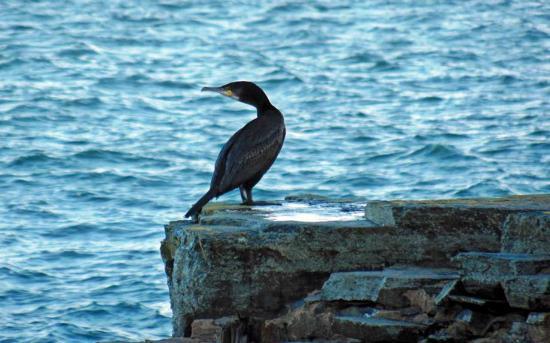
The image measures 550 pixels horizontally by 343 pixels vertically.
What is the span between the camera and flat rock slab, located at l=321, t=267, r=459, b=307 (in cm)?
648

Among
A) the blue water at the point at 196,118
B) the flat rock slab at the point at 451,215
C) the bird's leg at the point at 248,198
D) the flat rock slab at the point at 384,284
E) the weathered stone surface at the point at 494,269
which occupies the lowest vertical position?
the blue water at the point at 196,118

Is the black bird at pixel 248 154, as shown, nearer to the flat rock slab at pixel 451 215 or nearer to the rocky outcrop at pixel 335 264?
the rocky outcrop at pixel 335 264

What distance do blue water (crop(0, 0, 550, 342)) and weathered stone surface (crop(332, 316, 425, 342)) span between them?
4.34 m

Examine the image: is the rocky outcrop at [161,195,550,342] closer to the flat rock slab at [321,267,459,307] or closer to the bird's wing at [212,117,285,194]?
the flat rock slab at [321,267,459,307]

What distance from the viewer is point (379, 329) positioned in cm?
626

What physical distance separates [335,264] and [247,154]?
5.63 feet

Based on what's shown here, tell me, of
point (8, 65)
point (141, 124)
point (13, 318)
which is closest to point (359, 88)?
point (141, 124)

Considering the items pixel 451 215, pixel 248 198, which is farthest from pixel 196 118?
pixel 451 215

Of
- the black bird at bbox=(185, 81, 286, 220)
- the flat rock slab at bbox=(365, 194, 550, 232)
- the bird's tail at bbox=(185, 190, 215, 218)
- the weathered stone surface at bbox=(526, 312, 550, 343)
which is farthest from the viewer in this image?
the black bird at bbox=(185, 81, 286, 220)

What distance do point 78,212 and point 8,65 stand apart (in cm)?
1004

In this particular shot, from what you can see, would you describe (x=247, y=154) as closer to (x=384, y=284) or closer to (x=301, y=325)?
(x=301, y=325)

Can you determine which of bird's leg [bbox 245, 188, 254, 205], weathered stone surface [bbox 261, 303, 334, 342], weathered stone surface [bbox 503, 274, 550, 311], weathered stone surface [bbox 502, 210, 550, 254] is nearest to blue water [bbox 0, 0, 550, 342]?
bird's leg [bbox 245, 188, 254, 205]

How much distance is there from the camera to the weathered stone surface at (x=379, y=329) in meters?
6.20

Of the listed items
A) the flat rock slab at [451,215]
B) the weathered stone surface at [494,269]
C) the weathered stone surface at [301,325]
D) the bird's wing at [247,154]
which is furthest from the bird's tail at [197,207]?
the weathered stone surface at [494,269]
